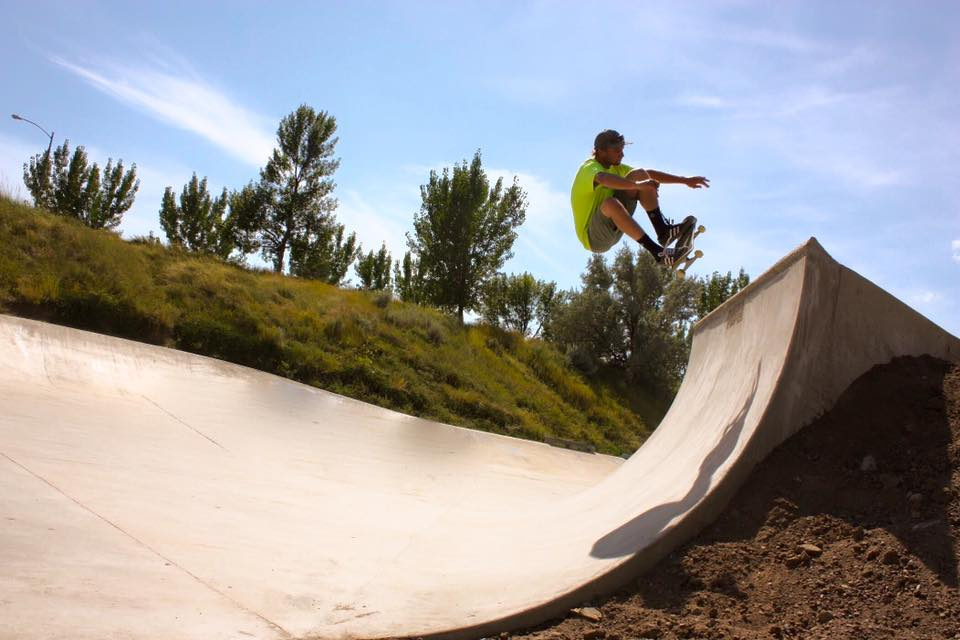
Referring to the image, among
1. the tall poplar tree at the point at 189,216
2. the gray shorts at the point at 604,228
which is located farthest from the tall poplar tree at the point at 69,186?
the gray shorts at the point at 604,228

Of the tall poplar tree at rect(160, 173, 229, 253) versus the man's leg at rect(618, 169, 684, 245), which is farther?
the tall poplar tree at rect(160, 173, 229, 253)

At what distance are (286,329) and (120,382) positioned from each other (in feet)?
24.2

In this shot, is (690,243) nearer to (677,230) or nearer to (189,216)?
(677,230)

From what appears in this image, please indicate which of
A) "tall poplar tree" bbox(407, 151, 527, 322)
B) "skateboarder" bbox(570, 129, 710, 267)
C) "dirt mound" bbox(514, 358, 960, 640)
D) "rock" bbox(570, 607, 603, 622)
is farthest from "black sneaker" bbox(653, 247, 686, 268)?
"tall poplar tree" bbox(407, 151, 527, 322)

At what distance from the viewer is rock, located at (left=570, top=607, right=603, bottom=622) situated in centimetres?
239

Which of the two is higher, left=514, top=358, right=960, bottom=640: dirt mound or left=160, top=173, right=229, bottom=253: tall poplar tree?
left=160, top=173, right=229, bottom=253: tall poplar tree

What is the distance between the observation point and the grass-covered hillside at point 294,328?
467 inches

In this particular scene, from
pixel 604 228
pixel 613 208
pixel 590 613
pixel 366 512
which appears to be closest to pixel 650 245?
pixel 604 228

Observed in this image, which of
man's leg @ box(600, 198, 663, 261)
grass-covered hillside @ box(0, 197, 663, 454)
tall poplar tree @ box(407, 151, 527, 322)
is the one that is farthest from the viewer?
tall poplar tree @ box(407, 151, 527, 322)

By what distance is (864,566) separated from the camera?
2305 mm

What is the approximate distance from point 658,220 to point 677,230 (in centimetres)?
16

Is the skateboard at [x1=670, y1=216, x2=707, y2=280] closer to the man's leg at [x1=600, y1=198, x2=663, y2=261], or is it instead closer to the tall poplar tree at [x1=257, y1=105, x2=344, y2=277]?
the man's leg at [x1=600, y1=198, x2=663, y2=261]

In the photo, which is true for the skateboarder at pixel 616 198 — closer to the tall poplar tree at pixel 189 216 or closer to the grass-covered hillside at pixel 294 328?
the grass-covered hillside at pixel 294 328

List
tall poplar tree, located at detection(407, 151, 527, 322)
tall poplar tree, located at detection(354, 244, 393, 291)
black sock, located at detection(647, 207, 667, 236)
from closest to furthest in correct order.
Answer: black sock, located at detection(647, 207, 667, 236) < tall poplar tree, located at detection(407, 151, 527, 322) < tall poplar tree, located at detection(354, 244, 393, 291)
